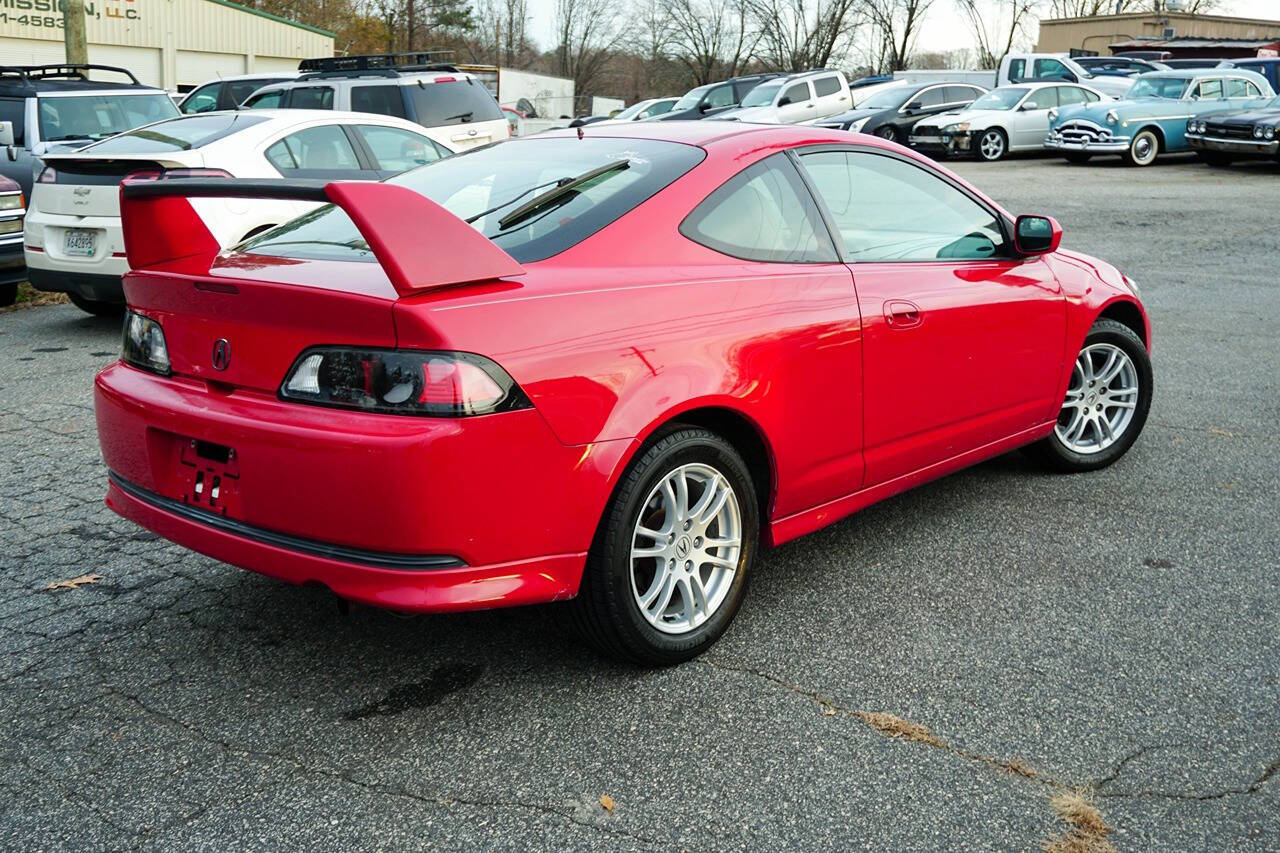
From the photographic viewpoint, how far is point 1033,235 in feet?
14.7

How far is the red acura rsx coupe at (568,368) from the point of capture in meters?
2.79

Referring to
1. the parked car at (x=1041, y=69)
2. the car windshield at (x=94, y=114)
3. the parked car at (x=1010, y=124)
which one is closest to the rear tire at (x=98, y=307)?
the car windshield at (x=94, y=114)

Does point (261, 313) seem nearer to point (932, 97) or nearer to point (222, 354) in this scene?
point (222, 354)

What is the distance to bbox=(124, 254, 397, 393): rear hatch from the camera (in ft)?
9.21

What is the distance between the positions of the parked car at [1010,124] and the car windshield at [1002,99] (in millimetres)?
22

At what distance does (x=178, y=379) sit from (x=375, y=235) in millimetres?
836

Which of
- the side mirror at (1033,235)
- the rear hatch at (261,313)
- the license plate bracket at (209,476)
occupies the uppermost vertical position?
the side mirror at (1033,235)

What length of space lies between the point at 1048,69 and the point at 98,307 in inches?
1069

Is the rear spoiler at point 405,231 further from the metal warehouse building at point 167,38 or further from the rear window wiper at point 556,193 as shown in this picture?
the metal warehouse building at point 167,38

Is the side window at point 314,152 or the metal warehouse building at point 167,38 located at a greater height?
the metal warehouse building at point 167,38

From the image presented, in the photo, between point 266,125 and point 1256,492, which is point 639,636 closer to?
point 1256,492

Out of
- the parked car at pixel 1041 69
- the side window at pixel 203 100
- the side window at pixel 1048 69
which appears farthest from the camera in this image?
the side window at pixel 1048 69

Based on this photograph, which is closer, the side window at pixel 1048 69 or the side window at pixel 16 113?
the side window at pixel 16 113

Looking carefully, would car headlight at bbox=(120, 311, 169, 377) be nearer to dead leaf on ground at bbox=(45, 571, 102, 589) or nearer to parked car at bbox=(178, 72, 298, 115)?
dead leaf on ground at bbox=(45, 571, 102, 589)
